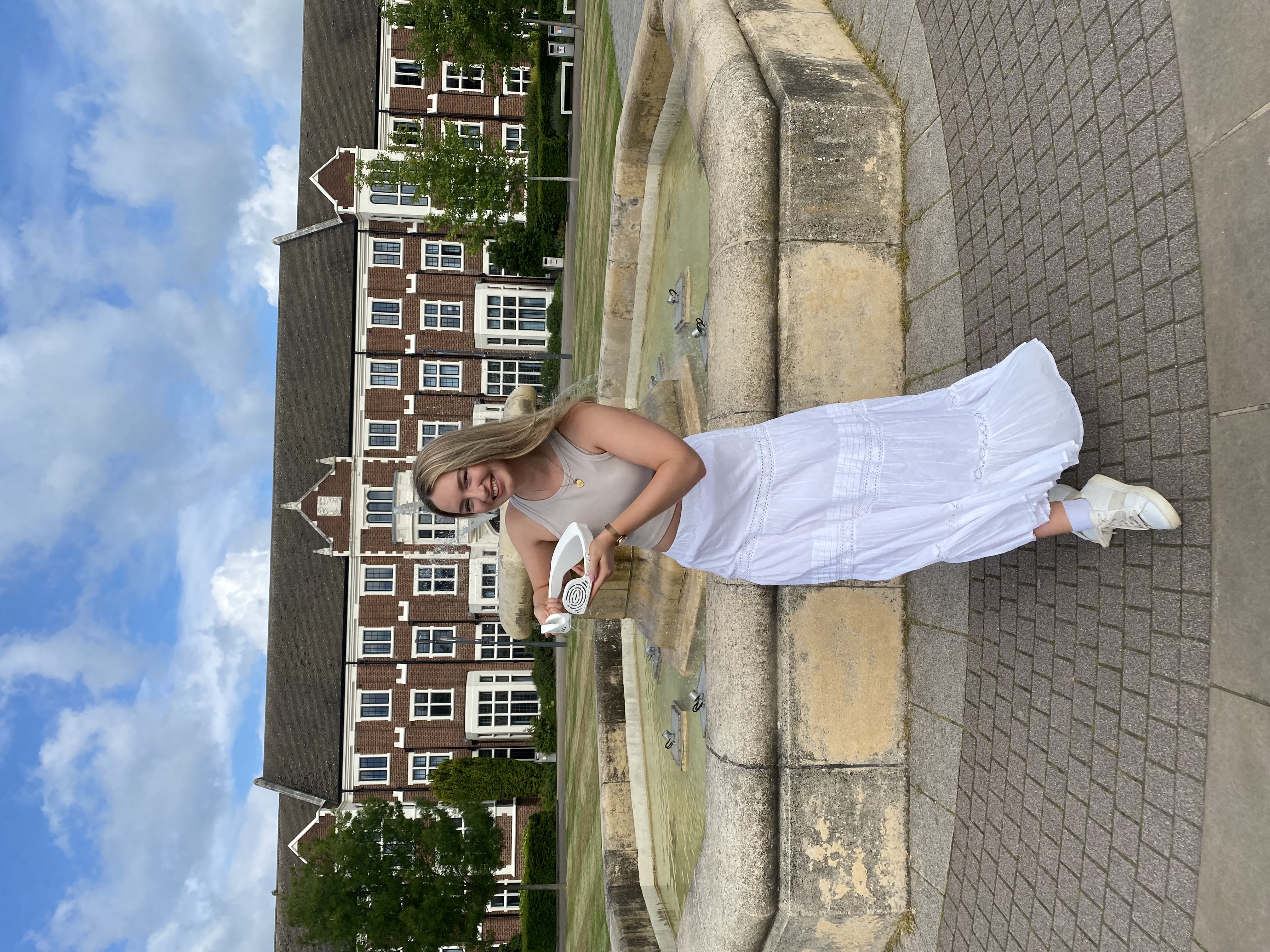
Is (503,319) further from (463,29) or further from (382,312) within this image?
(463,29)

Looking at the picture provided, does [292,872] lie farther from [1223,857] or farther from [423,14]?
[1223,857]

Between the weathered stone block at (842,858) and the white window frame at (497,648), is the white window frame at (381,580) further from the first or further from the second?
the weathered stone block at (842,858)

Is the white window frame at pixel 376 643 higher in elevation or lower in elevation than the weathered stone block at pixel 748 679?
lower

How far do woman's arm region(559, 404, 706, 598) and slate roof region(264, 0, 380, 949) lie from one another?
31864 mm

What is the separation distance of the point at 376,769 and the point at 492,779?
616cm

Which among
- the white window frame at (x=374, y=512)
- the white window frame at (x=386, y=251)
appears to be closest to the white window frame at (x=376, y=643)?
the white window frame at (x=374, y=512)

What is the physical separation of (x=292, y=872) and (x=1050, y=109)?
24.0 m

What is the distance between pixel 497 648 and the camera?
110 ft

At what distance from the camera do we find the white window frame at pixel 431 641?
3281 centimetres

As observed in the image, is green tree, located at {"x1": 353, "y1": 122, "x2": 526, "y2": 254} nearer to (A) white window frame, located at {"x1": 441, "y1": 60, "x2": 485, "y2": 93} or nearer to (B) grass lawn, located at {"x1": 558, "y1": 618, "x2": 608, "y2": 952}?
(B) grass lawn, located at {"x1": 558, "y1": 618, "x2": 608, "y2": 952}

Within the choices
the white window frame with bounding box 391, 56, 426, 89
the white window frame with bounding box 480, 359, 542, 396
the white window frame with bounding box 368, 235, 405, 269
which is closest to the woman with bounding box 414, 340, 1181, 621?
the white window frame with bounding box 480, 359, 542, 396

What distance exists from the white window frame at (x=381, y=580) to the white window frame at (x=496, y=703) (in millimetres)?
4730

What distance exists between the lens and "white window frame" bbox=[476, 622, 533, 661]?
33.2 m

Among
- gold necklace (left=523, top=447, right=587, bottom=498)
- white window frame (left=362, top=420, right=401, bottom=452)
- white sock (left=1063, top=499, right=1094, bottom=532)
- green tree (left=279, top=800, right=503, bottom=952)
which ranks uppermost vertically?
white window frame (left=362, top=420, right=401, bottom=452)
